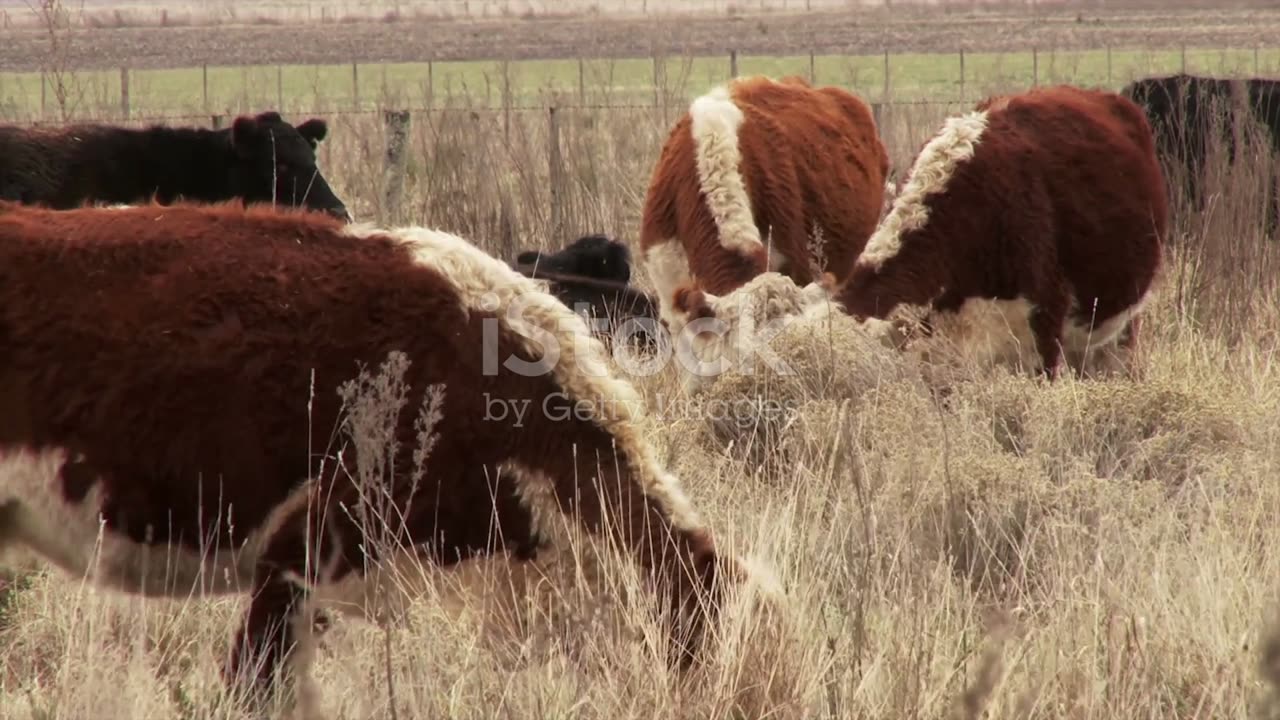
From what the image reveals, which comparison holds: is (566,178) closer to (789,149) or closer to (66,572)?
(789,149)

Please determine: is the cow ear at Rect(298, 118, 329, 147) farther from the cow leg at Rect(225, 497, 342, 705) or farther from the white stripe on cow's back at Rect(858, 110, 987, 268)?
the cow leg at Rect(225, 497, 342, 705)

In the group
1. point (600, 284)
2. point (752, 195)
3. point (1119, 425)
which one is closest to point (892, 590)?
point (1119, 425)

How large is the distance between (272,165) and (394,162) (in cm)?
143

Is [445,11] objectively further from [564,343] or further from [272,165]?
[564,343]

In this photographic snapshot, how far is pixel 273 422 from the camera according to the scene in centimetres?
388

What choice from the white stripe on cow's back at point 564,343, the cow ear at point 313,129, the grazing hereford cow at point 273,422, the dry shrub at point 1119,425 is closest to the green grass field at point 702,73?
the cow ear at point 313,129

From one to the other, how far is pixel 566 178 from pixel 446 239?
25.4 ft

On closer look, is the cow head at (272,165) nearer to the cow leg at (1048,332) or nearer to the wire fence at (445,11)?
the cow leg at (1048,332)

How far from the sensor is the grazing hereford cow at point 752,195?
8.16m

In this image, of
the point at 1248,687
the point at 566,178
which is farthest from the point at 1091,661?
the point at 566,178

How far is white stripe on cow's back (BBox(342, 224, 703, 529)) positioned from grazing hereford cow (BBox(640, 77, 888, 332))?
3412mm

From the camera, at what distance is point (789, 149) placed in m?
9.07

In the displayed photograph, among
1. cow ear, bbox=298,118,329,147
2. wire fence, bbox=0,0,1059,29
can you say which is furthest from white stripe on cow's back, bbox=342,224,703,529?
wire fence, bbox=0,0,1059,29

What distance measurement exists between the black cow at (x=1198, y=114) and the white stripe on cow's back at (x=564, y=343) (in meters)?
6.04
